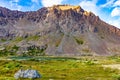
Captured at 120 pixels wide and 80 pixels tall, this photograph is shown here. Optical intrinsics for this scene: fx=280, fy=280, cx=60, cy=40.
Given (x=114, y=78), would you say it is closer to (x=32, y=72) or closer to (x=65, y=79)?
(x=65, y=79)

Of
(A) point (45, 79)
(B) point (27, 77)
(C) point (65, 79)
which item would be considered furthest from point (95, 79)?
(B) point (27, 77)

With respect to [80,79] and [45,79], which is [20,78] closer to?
[45,79]

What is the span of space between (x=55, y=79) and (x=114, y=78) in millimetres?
16864

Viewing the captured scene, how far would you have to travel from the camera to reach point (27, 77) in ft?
254

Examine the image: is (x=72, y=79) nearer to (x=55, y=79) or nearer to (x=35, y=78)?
(x=55, y=79)

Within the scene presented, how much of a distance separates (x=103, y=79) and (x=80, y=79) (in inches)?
252

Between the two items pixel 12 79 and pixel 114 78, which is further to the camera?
pixel 114 78

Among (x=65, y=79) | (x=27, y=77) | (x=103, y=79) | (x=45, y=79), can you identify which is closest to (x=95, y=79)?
(x=103, y=79)

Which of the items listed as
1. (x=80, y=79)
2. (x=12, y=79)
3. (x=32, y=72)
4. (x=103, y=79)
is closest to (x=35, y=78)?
(x=32, y=72)

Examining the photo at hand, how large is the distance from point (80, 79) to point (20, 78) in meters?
16.5

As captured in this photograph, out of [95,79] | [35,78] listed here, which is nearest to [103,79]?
[95,79]

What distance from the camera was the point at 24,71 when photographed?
7869 centimetres

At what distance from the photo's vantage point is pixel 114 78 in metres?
79.2

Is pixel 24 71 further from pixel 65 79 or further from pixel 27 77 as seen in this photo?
pixel 65 79
